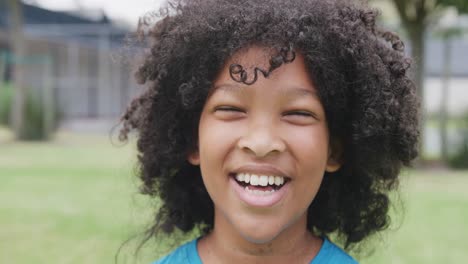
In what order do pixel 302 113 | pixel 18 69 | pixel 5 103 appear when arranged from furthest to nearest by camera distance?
pixel 5 103, pixel 18 69, pixel 302 113

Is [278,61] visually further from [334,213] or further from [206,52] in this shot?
[334,213]

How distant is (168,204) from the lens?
2361 mm

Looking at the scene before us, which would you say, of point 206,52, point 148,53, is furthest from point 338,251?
point 148,53

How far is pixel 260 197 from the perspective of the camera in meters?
1.77

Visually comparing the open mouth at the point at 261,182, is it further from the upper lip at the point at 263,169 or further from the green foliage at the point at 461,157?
the green foliage at the point at 461,157

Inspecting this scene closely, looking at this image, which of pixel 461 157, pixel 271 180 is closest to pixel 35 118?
pixel 461 157

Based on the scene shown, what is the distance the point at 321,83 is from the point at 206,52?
0.32m

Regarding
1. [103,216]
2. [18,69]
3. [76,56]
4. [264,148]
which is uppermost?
[76,56]

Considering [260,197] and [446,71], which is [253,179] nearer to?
[260,197]

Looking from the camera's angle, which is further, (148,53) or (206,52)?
(148,53)

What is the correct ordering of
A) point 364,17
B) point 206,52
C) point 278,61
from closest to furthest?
point 278,61
point 206,52
point 364,17

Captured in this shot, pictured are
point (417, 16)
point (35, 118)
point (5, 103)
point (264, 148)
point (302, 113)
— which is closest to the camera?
point (264, 148)

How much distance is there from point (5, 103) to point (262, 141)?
17966 mm

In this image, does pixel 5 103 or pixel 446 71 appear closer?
pixel 446 71
